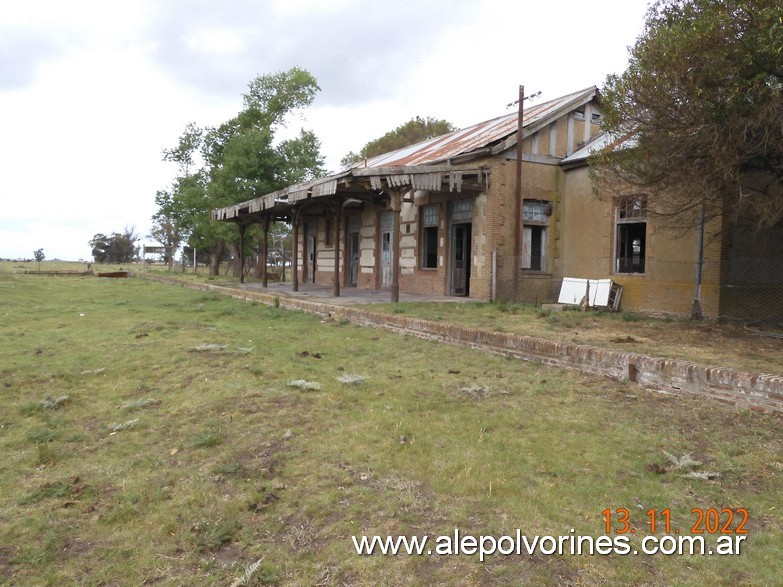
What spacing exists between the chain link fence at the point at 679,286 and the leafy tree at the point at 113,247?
3083 inches

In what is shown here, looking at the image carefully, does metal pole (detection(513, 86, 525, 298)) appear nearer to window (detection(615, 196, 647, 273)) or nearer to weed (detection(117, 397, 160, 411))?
window (detection(615, 196, 647, 273))

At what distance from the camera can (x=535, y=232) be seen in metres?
15.5

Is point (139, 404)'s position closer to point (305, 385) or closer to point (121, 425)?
point (121, 425)

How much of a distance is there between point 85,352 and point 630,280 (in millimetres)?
11858

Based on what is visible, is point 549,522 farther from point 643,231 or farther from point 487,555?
point 643,231

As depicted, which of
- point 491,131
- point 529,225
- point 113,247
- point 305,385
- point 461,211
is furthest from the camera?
point 113,247

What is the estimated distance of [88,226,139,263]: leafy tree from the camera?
80.9m

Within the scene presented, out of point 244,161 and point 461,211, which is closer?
point 461,211

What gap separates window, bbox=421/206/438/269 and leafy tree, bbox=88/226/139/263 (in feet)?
246

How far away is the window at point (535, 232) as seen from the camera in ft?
49.5

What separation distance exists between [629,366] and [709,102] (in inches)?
162

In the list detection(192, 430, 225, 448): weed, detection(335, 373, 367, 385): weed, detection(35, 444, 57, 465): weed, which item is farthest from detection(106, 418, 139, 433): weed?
detection(335, 373, 367, 385): weed

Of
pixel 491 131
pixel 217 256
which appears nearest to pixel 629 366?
pixel 491 131

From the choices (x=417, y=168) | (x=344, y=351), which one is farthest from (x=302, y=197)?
(x=344, y=351)
